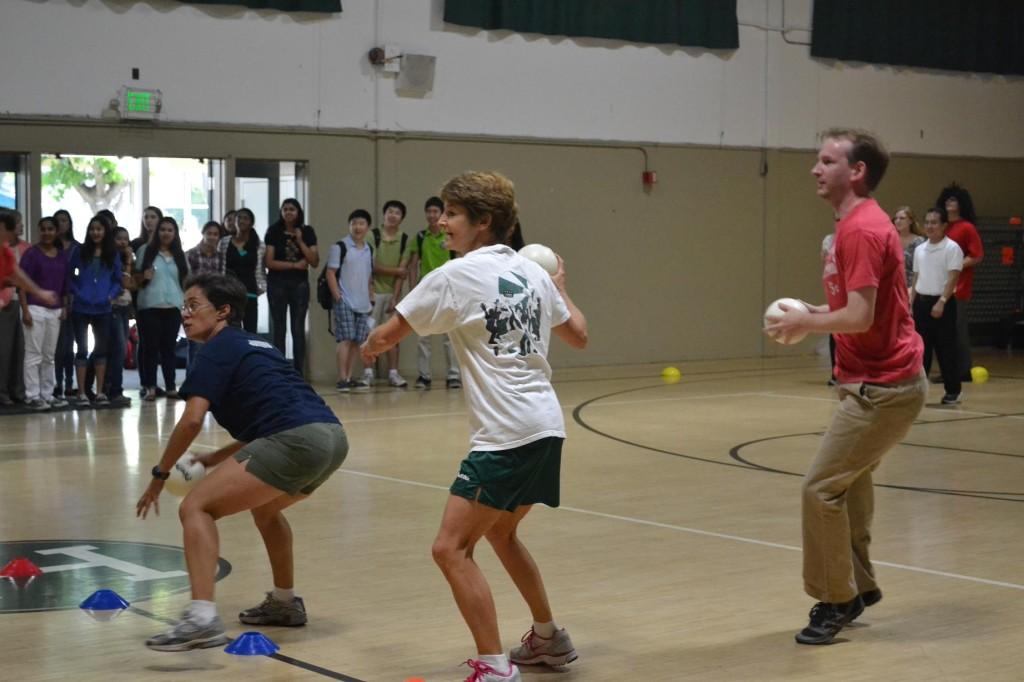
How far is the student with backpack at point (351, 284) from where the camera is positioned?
15.1 meters

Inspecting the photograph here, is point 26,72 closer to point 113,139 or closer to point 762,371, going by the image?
point 113,139

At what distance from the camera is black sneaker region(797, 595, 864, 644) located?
5445mm

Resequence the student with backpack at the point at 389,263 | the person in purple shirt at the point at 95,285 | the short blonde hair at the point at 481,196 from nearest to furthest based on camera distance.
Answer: the short blonde hair at the point at 481,196, the person in purple shirt at the point at 95,285, the student with backpack at the point at 389,263

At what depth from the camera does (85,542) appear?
7.36 metres

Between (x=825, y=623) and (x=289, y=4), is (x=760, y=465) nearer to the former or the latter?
(x=825, y=623)

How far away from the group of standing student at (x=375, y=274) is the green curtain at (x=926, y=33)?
7983mm

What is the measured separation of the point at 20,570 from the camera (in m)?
6.58

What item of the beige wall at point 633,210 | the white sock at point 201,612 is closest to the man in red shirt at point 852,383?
the white sock at point 201,612

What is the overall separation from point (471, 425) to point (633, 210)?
47.4 feet

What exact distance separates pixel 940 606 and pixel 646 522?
2.28 metres

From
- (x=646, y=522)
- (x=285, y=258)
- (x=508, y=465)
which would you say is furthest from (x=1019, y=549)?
(x=285, y=258)

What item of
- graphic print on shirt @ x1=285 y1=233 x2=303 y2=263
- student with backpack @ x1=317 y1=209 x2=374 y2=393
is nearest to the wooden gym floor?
student with backpack @ x1=317 y1=209 x2=374 y2=393

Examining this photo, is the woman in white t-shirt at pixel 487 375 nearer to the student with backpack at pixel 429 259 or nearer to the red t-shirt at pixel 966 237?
the student with backpack at pixel 429 259

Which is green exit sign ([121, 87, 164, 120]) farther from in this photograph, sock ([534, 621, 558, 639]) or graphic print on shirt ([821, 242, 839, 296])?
sock ([534, 621, 558, 639])
